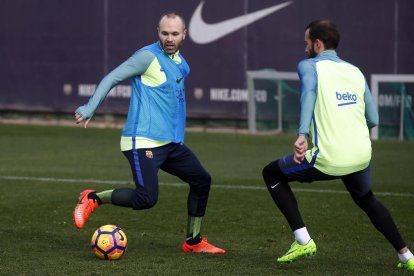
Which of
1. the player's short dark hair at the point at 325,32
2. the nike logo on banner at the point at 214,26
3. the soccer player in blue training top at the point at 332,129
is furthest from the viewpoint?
the nike logo on banner at the point at 214,26

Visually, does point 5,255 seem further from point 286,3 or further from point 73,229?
point 286,3

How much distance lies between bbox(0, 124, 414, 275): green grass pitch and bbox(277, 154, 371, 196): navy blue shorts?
25.3 inches

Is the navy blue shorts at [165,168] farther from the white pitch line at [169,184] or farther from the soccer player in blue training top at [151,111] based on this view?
the white pitch line at [169,184]

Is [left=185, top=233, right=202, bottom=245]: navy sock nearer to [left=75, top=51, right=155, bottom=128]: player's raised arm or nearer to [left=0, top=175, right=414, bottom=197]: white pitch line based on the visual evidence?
[left=75, top=51, right=155, bottom=128]: player's raised arm

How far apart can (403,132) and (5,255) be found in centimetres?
1307

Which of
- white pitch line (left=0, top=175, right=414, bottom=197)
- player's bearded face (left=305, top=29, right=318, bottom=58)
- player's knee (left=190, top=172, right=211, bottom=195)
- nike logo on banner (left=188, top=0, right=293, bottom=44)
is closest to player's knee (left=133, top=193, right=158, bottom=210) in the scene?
player's knee (left=190, top=172, right=211, bottom=195)

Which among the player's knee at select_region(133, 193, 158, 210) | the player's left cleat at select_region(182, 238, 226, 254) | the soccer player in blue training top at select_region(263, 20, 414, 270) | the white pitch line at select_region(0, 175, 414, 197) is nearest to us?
the soccer player in blue training top at select_region(263, 20, 414, 270)

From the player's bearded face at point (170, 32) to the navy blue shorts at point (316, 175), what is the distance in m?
1.43

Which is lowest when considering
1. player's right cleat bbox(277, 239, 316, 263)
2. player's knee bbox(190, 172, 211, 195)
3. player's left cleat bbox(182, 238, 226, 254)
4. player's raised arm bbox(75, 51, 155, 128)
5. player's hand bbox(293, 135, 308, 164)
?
player's left cleat bbox(182, 238, 226, 254)

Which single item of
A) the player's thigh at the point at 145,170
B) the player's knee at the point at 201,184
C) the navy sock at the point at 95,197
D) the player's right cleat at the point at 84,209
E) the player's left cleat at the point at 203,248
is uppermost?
the player's thigh at the point at 145,170

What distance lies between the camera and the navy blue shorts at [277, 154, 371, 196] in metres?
8.27

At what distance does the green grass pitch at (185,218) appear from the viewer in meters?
8.65

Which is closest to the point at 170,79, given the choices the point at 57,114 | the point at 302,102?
the point at 302,102

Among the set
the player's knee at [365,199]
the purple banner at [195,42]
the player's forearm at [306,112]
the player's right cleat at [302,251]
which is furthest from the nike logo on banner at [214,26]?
the player's forearm at [306,112]
